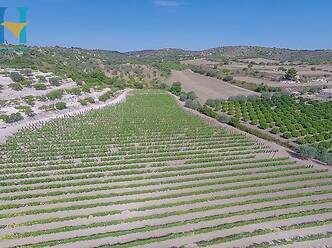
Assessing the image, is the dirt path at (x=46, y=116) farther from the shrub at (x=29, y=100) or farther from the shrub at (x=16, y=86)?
the shrub at (x=16, y=86)

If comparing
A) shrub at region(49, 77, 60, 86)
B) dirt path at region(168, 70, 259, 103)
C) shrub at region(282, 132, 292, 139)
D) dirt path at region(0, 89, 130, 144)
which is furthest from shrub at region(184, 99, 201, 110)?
shrub at region(49, 77, 60, 86)

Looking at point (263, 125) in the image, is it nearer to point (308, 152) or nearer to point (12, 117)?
point (308, 152)

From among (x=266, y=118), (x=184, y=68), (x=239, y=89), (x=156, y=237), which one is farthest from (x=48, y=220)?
(x=184, y=68)

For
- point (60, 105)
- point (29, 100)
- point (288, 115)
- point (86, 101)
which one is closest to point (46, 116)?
point (60, 105)

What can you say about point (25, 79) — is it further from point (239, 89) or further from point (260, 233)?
point (260, 233)

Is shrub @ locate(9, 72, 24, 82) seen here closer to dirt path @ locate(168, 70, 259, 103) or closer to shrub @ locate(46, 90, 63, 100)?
shrub @ locate(46, 90, 63, 100)

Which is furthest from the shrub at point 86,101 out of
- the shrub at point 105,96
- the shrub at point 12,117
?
the shrub at point 12,117

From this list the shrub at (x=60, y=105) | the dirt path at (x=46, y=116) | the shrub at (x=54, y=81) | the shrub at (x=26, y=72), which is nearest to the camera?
the dirt path at (x=46, y=116)
